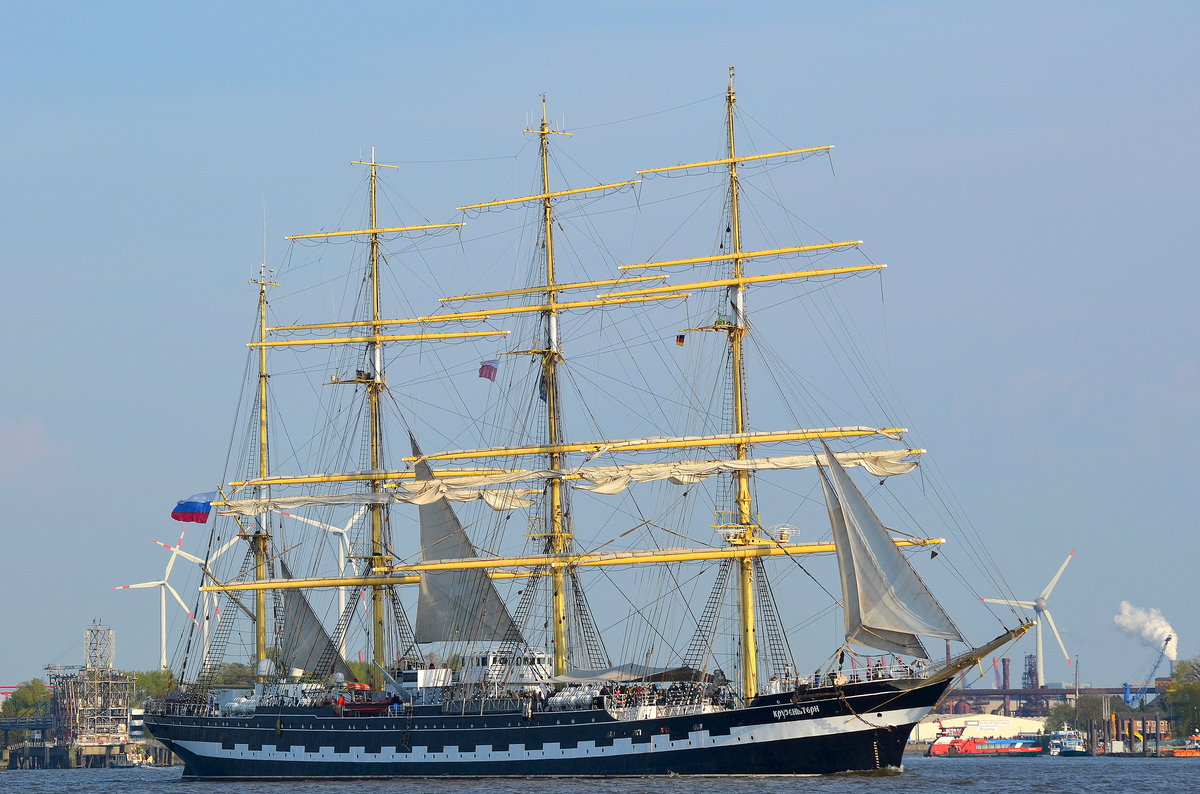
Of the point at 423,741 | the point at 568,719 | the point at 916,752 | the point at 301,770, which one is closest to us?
the point at 568,719

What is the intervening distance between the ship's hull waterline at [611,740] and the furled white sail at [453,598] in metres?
7.95

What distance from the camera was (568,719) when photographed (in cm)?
7781

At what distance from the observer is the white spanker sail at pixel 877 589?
7081 centimetres

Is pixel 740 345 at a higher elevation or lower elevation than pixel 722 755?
higher

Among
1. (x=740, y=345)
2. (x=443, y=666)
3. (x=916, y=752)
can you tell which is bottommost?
(x=916, y=752)

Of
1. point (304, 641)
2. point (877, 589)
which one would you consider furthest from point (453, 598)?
point (877, 589)

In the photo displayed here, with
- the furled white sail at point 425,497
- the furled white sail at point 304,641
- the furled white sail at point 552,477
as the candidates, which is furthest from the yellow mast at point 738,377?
the furled white sail at point 304,641

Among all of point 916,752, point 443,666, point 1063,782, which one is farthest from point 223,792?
point 916,752

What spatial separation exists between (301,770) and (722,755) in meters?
26.6

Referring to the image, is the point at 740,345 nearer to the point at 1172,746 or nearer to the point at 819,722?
the point at 819,722

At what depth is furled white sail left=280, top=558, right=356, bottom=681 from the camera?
3890 inches

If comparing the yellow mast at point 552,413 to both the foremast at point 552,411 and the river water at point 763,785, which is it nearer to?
the foremast at point 552,411

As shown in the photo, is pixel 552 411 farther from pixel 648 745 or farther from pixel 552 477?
pixel 648 745

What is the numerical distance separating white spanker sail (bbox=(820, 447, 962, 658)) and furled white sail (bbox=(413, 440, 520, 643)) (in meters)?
24.0
